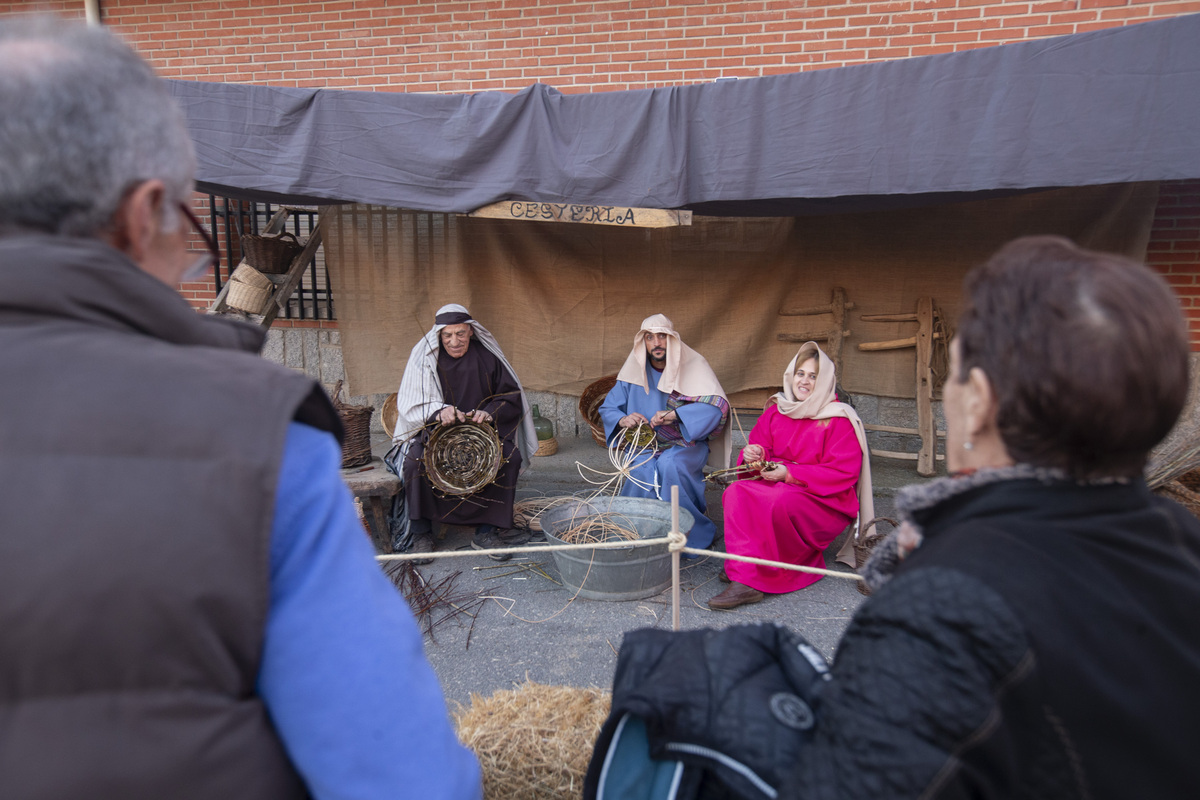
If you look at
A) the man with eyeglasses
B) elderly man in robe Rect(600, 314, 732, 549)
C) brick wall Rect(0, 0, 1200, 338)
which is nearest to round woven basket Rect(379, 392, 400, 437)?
elderly man in robe Rect(600, 314, 732, 549)

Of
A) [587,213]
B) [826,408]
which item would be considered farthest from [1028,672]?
[587,213]

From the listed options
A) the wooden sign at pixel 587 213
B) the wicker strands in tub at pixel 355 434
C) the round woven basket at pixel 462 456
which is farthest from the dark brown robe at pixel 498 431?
the wooden sign at pixel 587 213

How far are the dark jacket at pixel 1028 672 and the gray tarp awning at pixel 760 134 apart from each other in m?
3.15

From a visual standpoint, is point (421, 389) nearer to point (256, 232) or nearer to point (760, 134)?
point (760, 134)

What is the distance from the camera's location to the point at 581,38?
5.57m

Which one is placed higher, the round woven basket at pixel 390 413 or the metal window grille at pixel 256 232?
the metal window grille at pixel 256 232

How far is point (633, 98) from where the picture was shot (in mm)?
3914

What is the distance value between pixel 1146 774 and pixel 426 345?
4.29 meters

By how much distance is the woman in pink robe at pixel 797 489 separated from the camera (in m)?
3.78

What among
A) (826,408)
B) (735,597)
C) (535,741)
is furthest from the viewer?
(826,408)

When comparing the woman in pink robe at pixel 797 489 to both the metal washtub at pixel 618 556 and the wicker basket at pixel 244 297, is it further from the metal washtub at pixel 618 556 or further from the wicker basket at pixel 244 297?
the wicker basket at pixel 244 297

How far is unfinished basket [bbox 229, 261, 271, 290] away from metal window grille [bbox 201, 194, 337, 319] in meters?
0.97

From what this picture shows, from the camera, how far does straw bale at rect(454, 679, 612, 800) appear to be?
1723mm

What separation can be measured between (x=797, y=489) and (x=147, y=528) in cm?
356
